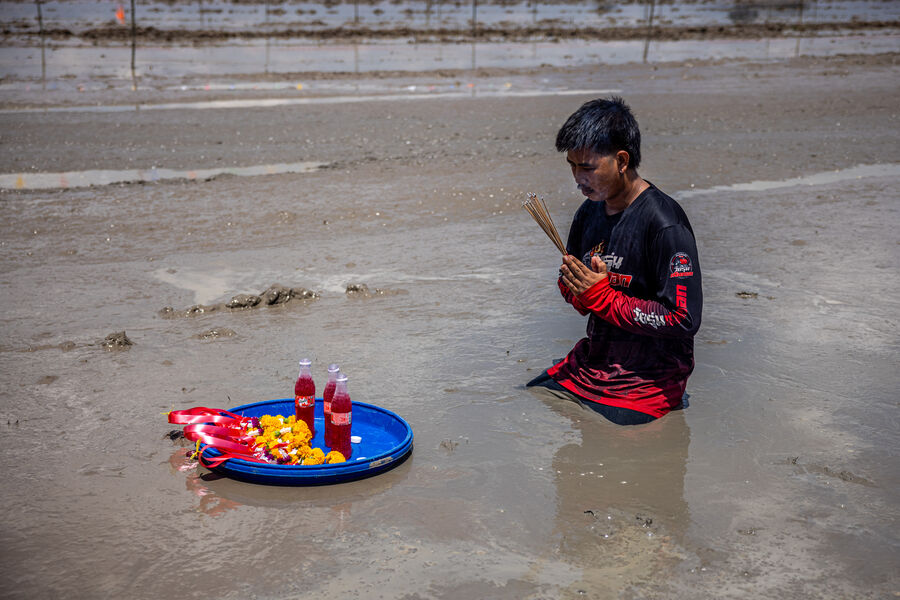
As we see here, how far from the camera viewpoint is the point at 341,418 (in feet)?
13.1

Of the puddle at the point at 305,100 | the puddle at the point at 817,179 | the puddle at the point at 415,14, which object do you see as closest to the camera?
the puddle at the point at 817,179

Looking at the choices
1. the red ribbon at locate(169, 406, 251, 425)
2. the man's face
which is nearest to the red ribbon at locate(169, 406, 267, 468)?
the red ribbon at locate(169, 406, 251, 425)

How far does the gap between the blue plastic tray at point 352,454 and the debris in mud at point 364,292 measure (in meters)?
1.87

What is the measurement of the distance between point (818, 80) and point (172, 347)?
61.3ft

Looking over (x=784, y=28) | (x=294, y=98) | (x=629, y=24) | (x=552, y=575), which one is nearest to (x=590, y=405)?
(x=552, y=575)

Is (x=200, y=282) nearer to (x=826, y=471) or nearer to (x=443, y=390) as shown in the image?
(x=443, y=390)

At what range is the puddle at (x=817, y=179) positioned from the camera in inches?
392

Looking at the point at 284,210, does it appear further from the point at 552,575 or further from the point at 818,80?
the point at 818,80

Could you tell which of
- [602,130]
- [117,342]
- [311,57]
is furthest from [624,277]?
[311,57]

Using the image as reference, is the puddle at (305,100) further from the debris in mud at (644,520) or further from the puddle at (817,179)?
the debris in mud at (644,520)

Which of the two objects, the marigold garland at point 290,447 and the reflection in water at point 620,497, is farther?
the marigold garland at point 290,447

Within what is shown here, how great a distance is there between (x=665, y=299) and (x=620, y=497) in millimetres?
934

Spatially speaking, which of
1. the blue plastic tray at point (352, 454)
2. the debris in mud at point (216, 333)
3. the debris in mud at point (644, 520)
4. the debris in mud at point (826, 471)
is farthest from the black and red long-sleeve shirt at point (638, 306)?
the debris in mud at point (216, 333)

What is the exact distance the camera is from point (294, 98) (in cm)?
1773
